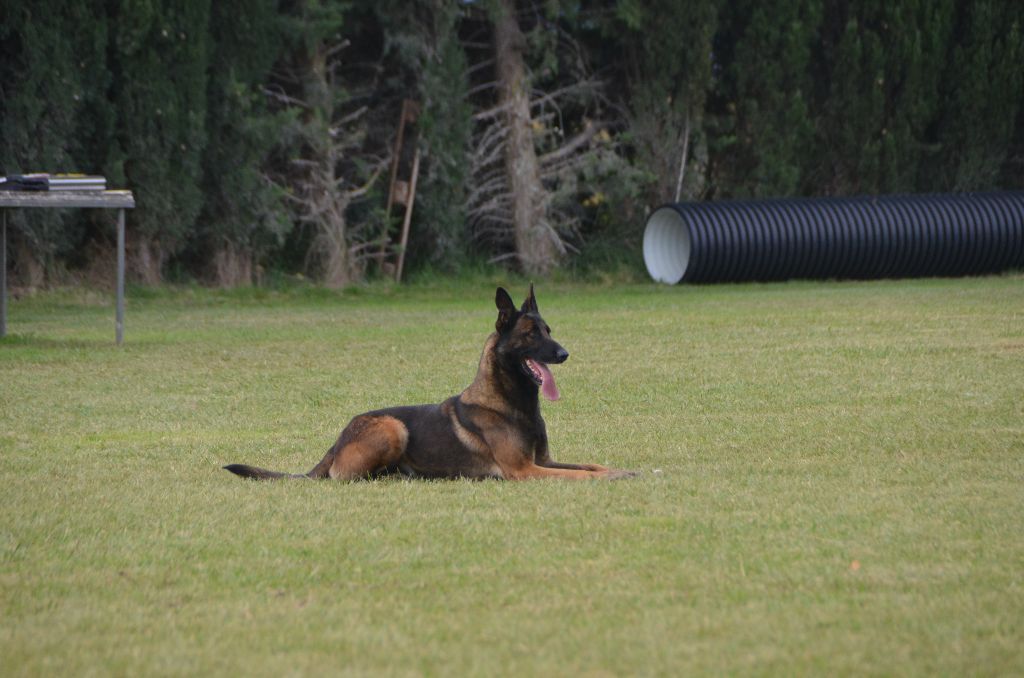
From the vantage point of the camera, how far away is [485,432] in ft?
24.3

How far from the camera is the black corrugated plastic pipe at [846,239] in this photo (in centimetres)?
2309

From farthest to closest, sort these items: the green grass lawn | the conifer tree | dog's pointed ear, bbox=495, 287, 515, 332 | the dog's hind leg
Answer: the conifer tree < dog's pointed ear, bbox=495, 287, 515, 332 < the dog's hind leg < the green grass lawn

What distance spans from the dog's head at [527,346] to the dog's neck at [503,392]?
0.08 feet

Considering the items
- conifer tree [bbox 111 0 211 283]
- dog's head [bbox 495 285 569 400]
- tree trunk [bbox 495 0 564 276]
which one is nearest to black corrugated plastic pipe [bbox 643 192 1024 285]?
tree trunk [bbox 495 0 564 276]

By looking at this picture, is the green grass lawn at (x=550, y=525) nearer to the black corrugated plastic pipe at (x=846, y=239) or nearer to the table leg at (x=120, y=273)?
the table leg at (x=120, y=273)

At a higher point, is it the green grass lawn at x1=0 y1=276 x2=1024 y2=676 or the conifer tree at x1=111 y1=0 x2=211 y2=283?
the conifer tree at x1=111 y1=0 x2=211 y2=283

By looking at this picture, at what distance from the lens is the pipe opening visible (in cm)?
2466

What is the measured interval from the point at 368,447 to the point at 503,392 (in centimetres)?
75

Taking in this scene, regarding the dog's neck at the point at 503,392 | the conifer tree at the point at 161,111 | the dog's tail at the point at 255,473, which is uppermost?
the conifer tree at the point at 161,111

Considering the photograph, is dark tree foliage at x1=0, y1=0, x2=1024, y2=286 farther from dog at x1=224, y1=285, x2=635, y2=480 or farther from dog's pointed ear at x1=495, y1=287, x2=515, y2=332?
dog's pointed ear at x1=495, y1=287, x2=515, y2=332

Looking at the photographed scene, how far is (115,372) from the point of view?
12461 millimetres

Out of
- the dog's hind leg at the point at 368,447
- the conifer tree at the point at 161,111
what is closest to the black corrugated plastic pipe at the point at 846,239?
the conifer tree at the point at 161,111

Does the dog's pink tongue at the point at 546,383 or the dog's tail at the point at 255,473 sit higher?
the dog's pink tongue at the point at 546,383

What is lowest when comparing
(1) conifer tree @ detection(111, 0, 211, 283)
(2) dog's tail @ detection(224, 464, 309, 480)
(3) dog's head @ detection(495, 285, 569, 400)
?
Result: (2) dog's tail @ detection(224, 464, 309, 480)
